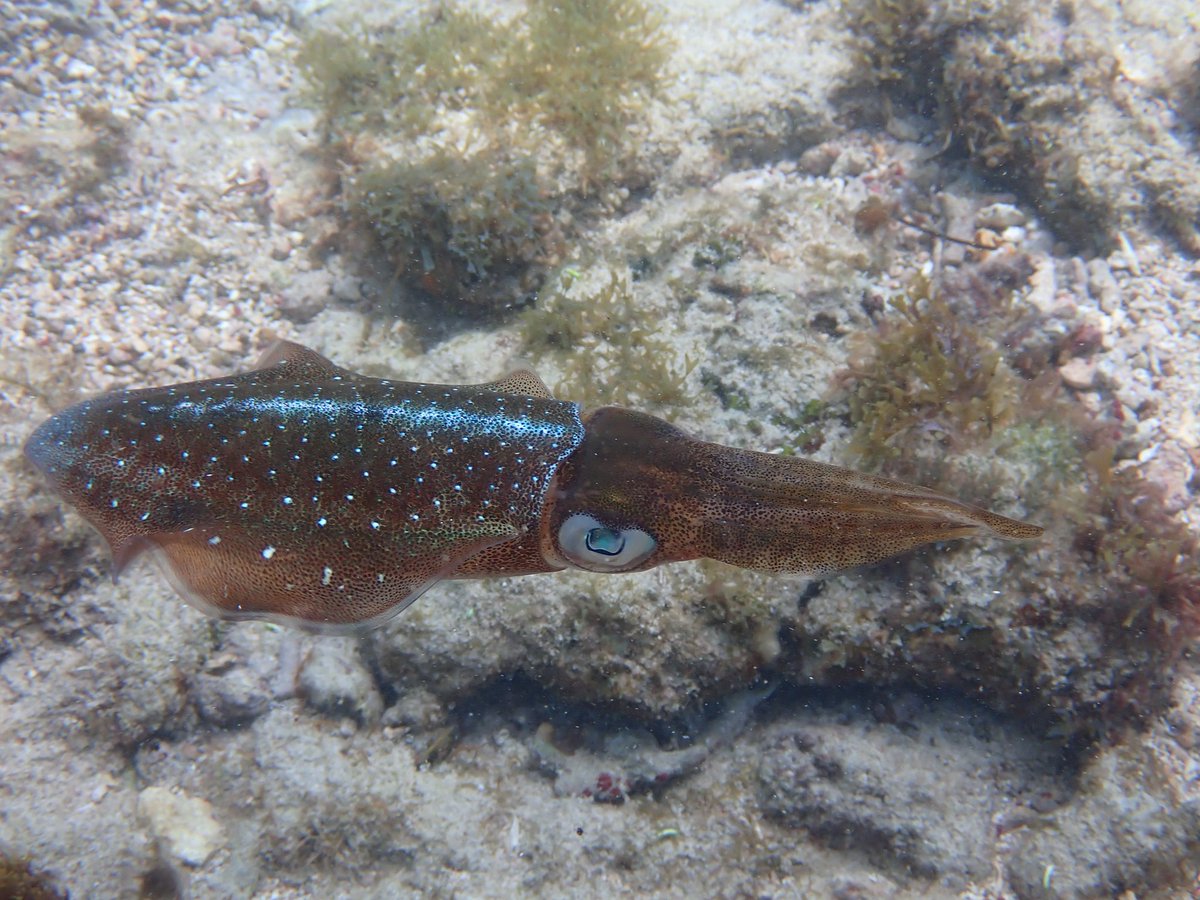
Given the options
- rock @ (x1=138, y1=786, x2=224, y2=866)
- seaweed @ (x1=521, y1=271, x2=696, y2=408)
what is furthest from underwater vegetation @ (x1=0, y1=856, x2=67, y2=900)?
seaweed @ (x1=521, y1=271, x2=696, y2=408)

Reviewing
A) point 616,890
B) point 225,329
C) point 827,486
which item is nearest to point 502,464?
point 827,486

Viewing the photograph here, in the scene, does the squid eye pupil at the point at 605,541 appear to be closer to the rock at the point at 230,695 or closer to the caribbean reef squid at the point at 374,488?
the caribbean reef squid at the point at 374,488

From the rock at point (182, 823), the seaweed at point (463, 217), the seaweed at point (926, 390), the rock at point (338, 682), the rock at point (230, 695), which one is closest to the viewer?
the seaweed at point (926, 390)

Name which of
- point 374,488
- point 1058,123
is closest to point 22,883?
point 374,488

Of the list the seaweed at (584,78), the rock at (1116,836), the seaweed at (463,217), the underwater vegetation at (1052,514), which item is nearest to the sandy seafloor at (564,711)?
the rock at (1116,836)

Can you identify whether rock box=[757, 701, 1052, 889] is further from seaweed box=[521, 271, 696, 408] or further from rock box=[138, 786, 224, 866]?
rock box=[138, 786, 224, 866]
